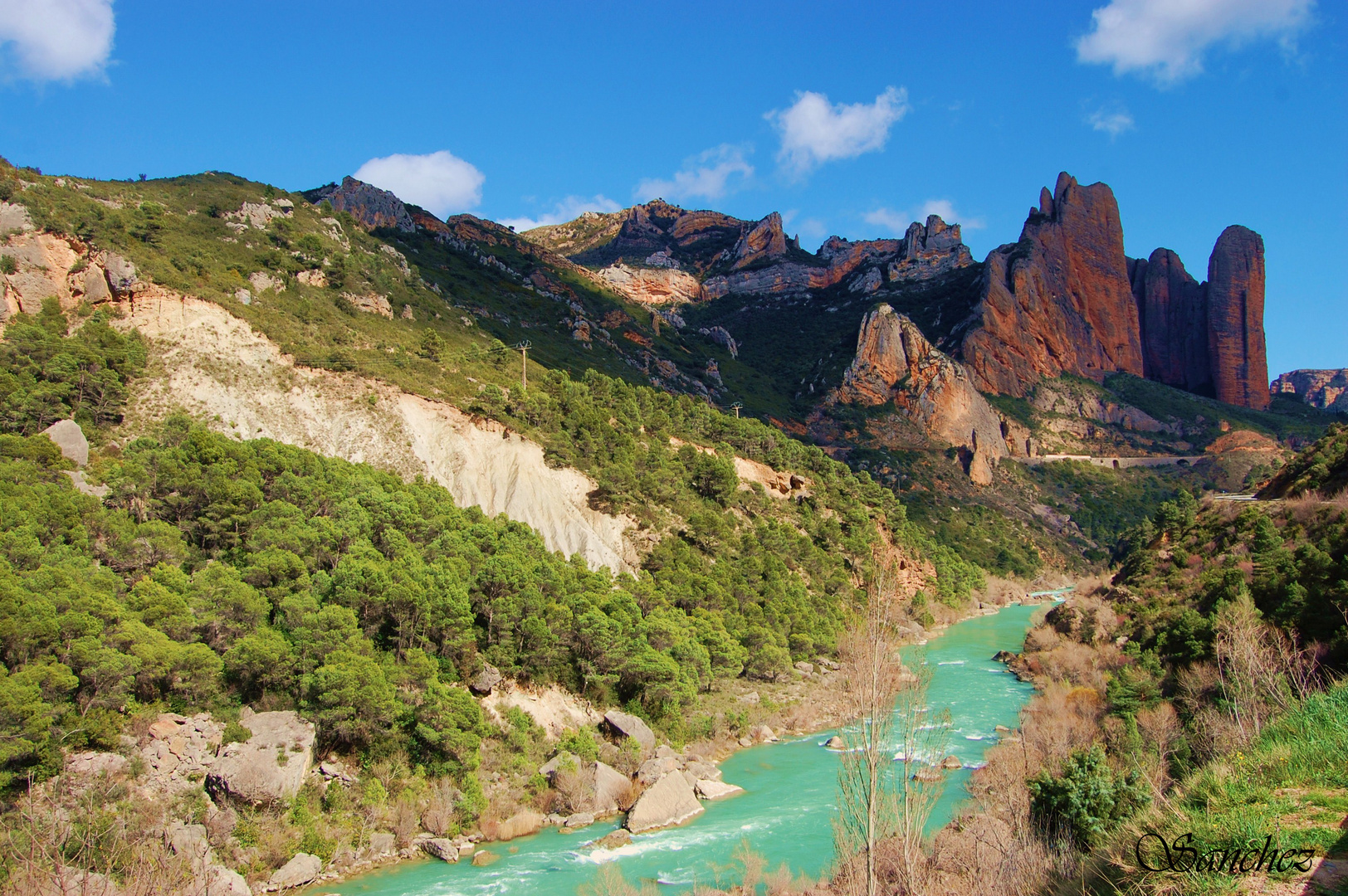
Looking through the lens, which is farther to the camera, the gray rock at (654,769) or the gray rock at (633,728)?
the gray rock at (633,728)

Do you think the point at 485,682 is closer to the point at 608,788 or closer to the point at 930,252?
the point at 608,788

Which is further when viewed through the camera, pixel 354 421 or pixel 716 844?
pixel 354 421

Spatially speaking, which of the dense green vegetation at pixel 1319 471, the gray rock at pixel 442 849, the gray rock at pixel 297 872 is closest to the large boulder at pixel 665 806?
the gray rock at pixel 442 849

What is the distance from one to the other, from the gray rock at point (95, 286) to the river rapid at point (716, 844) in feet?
128

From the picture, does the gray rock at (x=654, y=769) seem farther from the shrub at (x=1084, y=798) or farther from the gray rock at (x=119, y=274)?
the gray rock at (x=119, y=274)

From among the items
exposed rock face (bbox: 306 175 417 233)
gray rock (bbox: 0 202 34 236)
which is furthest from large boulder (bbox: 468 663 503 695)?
exposed rock face (bbox: 306 175 417 233)

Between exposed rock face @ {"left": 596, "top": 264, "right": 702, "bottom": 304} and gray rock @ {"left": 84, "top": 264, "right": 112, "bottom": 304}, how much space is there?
116 meters

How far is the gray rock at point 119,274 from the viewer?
43.5 meters

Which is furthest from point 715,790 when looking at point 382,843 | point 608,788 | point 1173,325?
point 1173,325

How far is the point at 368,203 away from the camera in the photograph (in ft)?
340

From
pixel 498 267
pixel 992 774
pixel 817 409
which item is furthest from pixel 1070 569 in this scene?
pixel 498 267

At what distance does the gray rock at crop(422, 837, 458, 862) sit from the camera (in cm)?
2358

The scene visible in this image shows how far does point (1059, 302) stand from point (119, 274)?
150 meters

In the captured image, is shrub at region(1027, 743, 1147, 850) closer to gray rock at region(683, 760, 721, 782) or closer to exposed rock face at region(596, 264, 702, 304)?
gray rock at region(683, 760, 721, 782)
